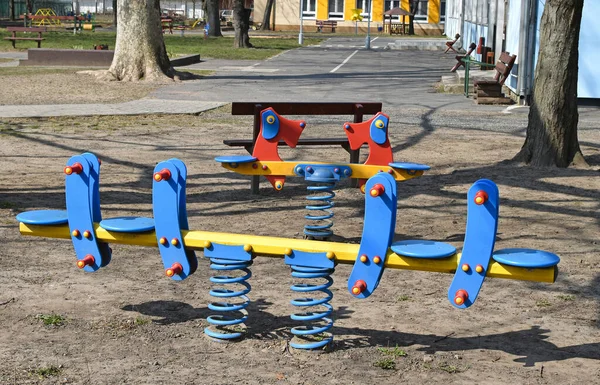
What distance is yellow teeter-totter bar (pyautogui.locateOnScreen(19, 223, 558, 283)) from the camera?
15.3 ft

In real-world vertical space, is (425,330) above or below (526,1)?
below

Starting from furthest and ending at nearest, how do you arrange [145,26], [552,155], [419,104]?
[145,26] → [419,104] → [552,155]

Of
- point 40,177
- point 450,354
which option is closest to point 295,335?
point 450,354

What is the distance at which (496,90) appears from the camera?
18484 mm

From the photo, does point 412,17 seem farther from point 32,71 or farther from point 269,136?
point 269,136

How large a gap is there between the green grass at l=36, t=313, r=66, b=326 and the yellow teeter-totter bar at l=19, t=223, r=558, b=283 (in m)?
0.49

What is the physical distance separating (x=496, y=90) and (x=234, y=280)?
558 inches

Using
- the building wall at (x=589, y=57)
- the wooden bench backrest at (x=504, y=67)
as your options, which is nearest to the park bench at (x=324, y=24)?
the wooden bench backrest at (x=504, y=67)

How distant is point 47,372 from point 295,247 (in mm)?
1364

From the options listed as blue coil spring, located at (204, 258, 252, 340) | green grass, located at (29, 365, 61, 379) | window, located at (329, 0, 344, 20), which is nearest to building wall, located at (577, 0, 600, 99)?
blue coil spring, located at (204, 258, 252, 340)

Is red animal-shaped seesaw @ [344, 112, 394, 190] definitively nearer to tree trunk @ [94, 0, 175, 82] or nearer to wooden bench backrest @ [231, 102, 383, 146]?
wooden bench backrest @ [231, 102, 383, 146]

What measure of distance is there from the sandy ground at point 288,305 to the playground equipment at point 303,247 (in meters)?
0.29

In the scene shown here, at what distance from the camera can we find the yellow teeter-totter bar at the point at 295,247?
4652mm

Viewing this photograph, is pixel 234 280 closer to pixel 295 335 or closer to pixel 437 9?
pixel 295 335
